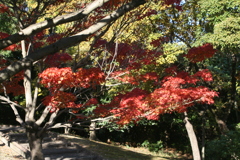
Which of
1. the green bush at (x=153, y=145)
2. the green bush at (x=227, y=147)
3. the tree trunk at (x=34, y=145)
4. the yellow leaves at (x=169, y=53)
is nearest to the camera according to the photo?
the tree trunk at (x=34, y=145)

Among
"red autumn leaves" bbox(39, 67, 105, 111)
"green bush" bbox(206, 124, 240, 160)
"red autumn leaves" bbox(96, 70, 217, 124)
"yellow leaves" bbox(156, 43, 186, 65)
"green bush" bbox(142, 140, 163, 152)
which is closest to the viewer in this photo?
"red autumn leaves" bbox(39, 67, 105, 111)

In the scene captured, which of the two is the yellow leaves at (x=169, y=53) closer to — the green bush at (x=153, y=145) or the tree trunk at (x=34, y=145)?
the tree trunk at (x=34, y=145)

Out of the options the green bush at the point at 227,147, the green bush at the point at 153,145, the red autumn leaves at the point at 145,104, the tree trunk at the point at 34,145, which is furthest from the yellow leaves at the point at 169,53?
the green bush at the point at 153,145

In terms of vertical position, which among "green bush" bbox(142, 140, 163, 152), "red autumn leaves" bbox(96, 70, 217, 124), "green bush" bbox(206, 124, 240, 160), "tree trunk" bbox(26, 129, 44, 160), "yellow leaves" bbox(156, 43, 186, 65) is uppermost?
"yellow leaves" bbox(156, 43, 186, 65)

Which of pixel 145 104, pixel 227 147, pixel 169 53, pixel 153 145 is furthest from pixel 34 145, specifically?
pixel 153 145

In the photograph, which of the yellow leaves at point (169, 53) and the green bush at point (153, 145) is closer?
the yellow leaves at point (169, 53)

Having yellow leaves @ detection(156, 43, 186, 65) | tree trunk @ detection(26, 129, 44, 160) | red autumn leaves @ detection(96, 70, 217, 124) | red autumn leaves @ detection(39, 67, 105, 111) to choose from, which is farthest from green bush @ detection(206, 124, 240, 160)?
tree trunk @ detection(26, 129, 44, 160)

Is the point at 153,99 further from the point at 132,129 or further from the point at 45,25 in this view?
the point at 132,129

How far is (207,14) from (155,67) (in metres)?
3.24

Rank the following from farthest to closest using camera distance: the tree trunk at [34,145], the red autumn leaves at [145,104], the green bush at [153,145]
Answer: the green bush at [153,145] < the red autumn leaves at [145,104] < the tree trunk at [34,145]

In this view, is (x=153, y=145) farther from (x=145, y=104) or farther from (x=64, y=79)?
(x=64, y=79)

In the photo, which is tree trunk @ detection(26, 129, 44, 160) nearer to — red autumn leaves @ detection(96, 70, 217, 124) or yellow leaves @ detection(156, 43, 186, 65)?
red autumn leaves @ detection(96, 70, 217, 124)

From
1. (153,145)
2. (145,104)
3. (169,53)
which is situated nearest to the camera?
(145,104)

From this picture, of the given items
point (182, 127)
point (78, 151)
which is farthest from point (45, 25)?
point (182, 127)
